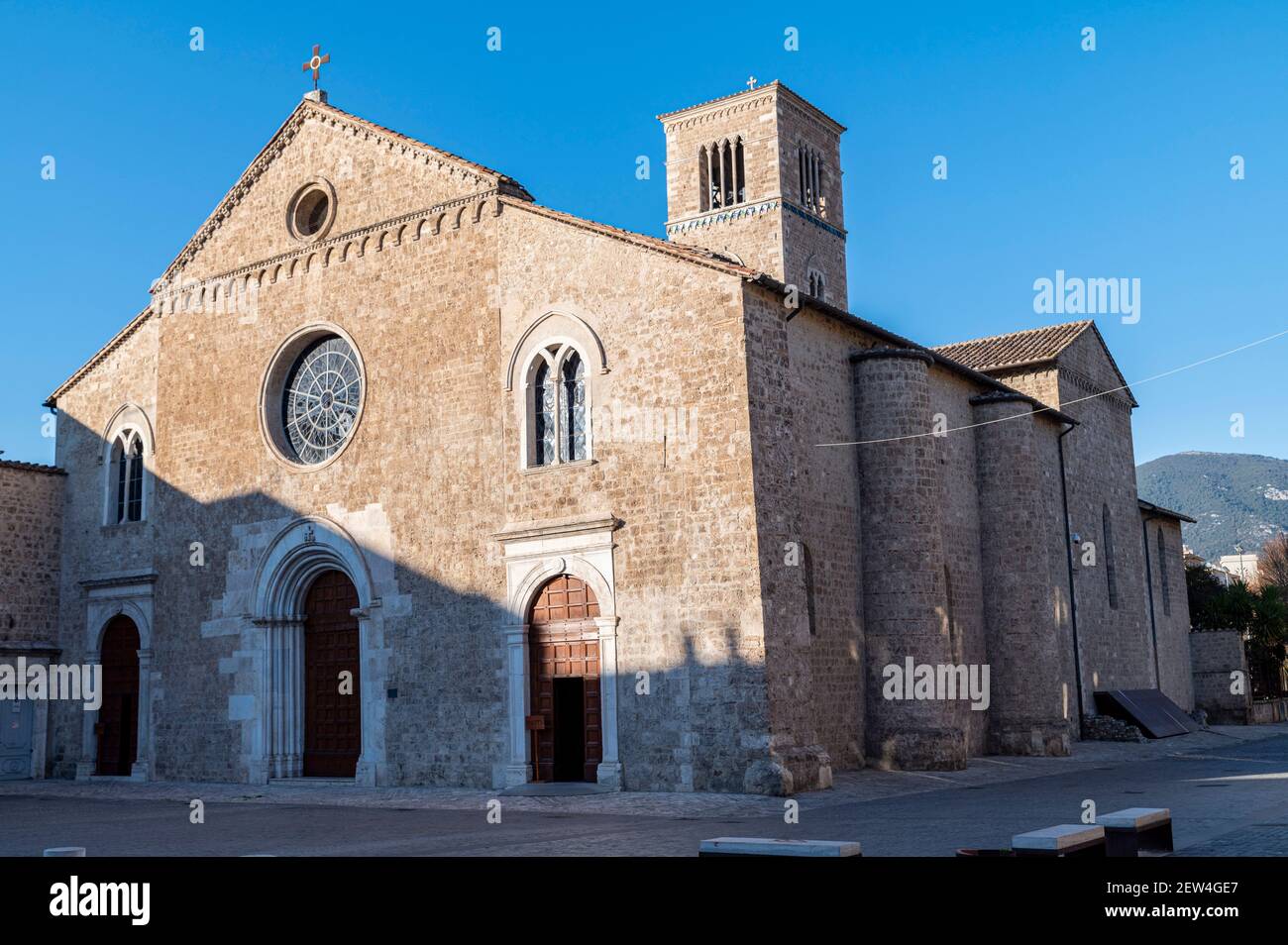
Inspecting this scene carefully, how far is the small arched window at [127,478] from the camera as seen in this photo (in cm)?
2697

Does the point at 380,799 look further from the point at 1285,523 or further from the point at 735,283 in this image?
the point at 1285,523

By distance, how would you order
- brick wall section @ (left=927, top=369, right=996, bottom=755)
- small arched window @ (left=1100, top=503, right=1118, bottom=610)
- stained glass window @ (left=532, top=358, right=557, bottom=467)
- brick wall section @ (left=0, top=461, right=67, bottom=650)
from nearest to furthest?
stained glass window @ (left=532, top=358, right=557, bottom=467), brick wall section @ (left=927, top=369, right=996, bottom=755), brick wall section @ (left=0, top=461, right=67, bottom=650), small arched window @ (left=1100, top=503, right=1118, bottom=610)

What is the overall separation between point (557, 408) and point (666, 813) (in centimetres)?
757

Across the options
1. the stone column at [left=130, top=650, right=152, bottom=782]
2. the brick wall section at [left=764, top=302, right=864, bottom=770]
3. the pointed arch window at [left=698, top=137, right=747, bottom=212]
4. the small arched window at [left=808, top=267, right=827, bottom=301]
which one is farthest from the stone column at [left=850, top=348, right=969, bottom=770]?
the pointed arch window at [left=698, top=137, right=747, bottom=212]

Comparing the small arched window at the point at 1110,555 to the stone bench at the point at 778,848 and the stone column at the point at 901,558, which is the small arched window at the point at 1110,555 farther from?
the stone bench at the point at 778,848

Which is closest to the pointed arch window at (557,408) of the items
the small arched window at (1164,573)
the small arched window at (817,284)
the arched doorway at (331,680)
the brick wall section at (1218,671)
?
the arched doorway at (331,680)

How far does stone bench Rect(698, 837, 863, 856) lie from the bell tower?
32.3 metres

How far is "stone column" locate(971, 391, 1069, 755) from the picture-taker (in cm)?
2450

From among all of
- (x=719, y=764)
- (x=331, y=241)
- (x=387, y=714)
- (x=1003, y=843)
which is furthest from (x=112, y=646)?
(x=1003, y=843)

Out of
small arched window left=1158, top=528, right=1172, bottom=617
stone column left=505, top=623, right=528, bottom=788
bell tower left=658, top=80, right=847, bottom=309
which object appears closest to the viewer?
stone column left=505, top=623, right=528, bottom=788

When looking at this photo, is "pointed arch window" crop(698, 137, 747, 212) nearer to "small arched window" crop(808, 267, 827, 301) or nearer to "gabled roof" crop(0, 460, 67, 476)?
"small arched window" crop(808, 267, 827, 301)

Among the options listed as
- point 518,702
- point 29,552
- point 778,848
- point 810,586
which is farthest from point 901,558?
point 29,552

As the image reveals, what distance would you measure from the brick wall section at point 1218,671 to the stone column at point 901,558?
19.7 m
